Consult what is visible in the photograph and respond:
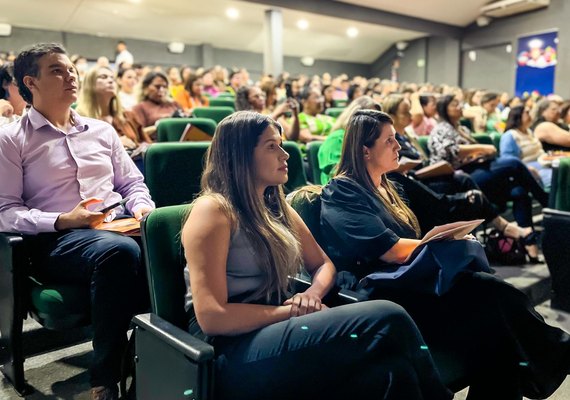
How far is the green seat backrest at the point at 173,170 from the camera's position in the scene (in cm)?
196

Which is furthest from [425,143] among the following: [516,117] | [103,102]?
[103,102]

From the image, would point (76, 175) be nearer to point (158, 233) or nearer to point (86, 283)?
point (86, 283)

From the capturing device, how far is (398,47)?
566 inches

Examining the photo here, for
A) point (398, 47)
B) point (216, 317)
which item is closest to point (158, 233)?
point (216, 317)

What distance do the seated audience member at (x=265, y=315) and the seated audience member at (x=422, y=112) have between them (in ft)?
10.6

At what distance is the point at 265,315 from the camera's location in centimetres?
109

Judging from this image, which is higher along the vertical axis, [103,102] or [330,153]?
[103,102]

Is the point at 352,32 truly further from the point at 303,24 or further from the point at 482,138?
the point at 482,138

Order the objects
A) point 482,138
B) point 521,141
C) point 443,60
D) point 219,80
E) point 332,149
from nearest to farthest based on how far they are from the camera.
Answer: point 332,149 < point 482,138 < point 521,141 < point 219,80 < point 443,60

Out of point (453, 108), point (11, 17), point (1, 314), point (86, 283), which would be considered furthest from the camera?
point (11, 17)

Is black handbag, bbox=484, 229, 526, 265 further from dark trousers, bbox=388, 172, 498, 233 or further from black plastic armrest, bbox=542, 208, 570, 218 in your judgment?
black plastic armrest, bbox=542, 208, 570, 218

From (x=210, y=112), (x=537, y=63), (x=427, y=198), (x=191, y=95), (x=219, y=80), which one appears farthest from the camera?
(x=537, y=63)

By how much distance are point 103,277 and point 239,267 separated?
1.59 ft

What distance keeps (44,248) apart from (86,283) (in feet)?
0.62
